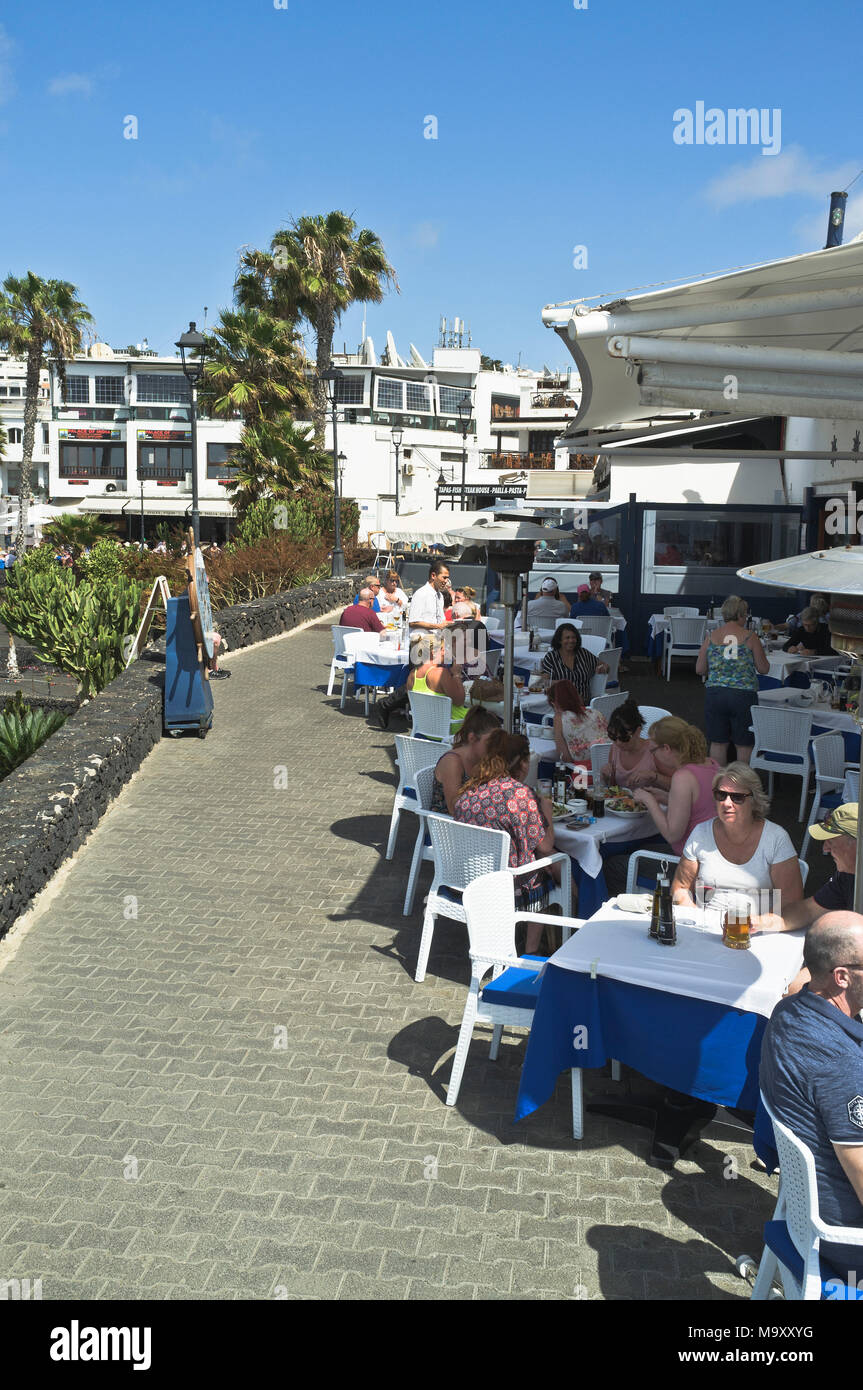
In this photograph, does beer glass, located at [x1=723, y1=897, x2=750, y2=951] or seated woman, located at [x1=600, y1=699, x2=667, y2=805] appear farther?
seated woman, located at [x1=600, y1=699, x2=667, y2=805]

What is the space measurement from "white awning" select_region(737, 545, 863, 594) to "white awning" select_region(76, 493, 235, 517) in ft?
207

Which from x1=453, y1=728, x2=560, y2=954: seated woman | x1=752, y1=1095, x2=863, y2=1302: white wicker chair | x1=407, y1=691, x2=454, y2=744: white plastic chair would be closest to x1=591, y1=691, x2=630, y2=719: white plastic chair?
x1=407, y1=691, x2=454, y2=744: white plastic chair

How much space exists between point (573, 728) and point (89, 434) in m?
66.4

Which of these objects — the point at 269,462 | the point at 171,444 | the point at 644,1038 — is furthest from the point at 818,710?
the point at 171,444

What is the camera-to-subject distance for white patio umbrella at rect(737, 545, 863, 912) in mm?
3057

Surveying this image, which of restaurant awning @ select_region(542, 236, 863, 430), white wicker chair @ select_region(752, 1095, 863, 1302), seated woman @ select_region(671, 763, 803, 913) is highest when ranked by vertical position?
restaurant awning @ select_region(542, 236, 863, 430)

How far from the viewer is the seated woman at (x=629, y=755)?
21.9ft

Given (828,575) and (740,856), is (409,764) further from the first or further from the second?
(828,575)

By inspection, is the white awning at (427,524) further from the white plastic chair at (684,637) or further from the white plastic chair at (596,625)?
the white plastic chair at (684,637)

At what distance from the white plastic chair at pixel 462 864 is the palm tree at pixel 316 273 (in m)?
29.9

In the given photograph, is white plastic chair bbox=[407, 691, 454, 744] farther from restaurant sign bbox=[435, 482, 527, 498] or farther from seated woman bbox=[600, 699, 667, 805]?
restaurant sign bbox=[435, 482, 527, 498]

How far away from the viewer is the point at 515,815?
18.8 feet

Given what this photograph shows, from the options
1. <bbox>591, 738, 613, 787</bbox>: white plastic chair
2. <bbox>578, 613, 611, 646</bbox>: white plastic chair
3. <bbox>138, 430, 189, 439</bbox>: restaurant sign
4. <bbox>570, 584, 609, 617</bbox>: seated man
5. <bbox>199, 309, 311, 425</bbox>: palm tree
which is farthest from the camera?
<bbox>138, 430, 189, 439</bbox>: restaurant sign

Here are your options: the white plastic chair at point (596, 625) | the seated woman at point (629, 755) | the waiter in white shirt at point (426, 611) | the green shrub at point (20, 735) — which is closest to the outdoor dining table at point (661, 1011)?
the seated woman at point (629, 755)
